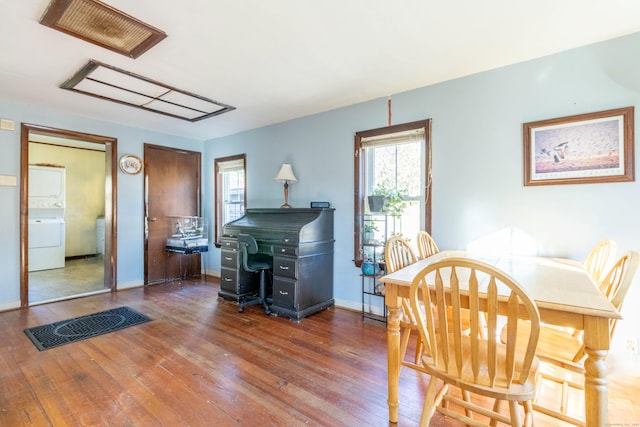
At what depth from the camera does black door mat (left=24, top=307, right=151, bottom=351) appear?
8.66ft

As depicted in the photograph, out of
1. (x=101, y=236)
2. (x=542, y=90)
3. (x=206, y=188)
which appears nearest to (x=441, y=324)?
(x=542, y=90)

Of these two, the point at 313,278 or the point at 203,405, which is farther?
the point at 313,278

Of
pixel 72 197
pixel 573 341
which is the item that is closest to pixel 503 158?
pixel 573 341

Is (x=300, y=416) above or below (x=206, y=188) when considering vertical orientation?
below

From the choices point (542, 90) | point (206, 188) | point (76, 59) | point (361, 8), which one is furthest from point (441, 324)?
point (206, 188)

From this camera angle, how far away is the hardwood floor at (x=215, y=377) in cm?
168

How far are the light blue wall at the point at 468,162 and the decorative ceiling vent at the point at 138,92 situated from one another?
Answer: 3.23ft

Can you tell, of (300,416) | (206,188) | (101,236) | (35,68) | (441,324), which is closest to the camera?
(441,324)

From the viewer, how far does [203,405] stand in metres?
1.77

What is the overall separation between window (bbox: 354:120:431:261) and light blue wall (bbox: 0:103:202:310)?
3192 mm

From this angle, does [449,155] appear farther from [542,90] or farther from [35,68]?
[35,68]

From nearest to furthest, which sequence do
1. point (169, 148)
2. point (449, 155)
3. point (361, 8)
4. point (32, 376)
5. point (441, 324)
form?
point (441, 324), point (361, 8), point (32, 376), point (449, 155), point (169, 148)

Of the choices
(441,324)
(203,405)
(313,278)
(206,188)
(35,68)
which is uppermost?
(35,68)

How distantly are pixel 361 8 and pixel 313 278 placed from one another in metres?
2.43
